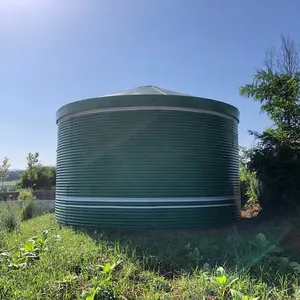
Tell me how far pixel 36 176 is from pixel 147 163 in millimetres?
21497

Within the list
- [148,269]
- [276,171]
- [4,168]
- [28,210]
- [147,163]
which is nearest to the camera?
[148,269]

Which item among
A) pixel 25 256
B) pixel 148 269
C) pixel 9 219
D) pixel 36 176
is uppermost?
pixel 36 176

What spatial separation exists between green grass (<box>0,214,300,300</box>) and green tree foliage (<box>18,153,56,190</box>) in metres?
21.8

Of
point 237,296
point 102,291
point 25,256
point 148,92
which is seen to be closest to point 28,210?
point 148,92

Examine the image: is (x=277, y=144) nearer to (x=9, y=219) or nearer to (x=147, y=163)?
(x=147, y=163)

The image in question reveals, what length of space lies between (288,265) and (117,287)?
227 cm

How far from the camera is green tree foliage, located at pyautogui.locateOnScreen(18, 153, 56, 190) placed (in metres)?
26.6

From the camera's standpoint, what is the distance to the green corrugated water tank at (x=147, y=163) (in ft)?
22.9

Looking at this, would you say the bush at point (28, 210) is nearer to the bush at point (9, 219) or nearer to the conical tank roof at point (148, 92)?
the bush at point (9, 219)

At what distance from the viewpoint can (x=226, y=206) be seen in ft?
25.9

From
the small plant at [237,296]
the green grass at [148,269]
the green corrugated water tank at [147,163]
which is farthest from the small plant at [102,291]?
the green corrugated water tank at [147,163]

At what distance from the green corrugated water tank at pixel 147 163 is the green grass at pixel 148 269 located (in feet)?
3.56

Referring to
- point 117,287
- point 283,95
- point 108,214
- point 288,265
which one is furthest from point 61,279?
point 283,95

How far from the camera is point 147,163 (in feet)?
23.0
